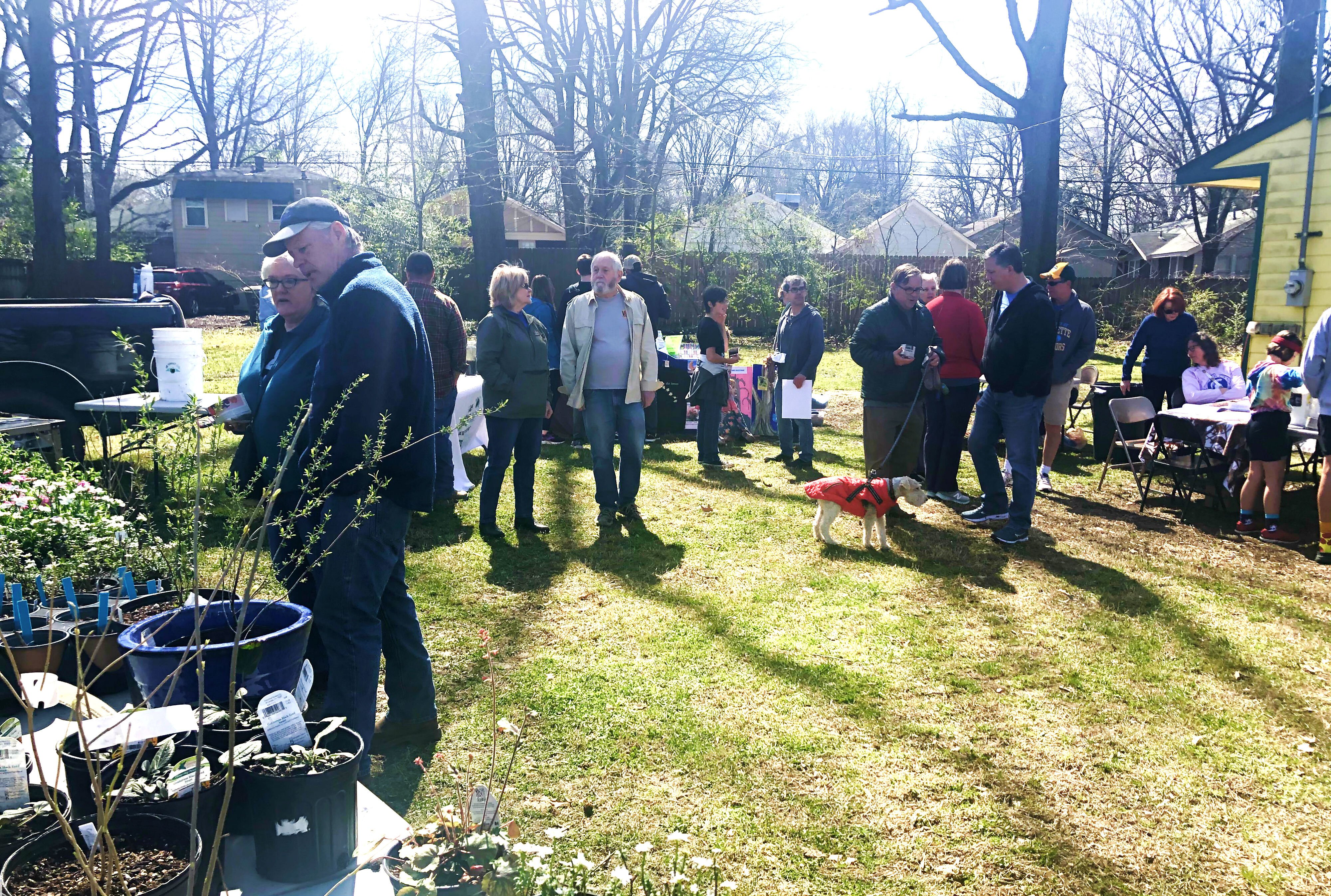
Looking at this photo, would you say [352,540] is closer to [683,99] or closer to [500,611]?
[500,611]

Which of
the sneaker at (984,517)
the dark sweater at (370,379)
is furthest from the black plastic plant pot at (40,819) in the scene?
the sneaker at (984,517)

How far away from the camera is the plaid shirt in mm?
6523

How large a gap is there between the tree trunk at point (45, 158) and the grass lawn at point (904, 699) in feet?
46.4

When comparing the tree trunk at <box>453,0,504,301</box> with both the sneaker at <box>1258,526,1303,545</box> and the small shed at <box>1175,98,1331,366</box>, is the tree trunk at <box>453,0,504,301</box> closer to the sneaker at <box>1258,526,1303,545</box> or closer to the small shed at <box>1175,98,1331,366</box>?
the small shed at <box>1175,98,1331,366</box>

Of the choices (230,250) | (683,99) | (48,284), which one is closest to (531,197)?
(230,250)

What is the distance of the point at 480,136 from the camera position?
13.8 meters

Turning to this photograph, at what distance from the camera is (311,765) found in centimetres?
231

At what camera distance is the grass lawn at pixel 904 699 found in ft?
9.94

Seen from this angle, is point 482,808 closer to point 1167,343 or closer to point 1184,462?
point 1184,462

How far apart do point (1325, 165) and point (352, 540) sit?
11.4m

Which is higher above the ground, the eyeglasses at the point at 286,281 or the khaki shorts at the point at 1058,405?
the eyeglasses at the point at 286,281

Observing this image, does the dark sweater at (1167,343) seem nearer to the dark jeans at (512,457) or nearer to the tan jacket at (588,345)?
the tan jacket at (588,345)

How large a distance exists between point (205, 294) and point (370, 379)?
30.5 m

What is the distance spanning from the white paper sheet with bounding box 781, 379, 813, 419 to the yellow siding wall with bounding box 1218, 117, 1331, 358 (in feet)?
18.7
